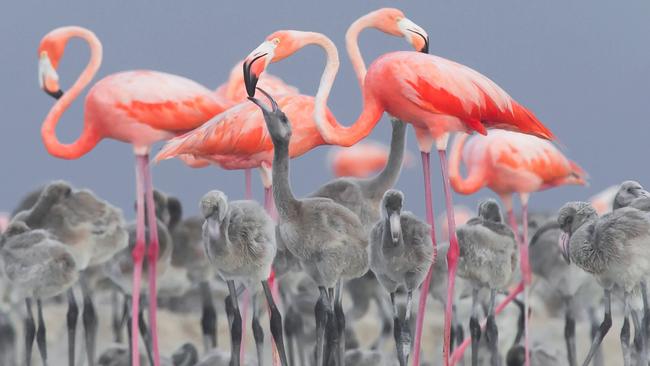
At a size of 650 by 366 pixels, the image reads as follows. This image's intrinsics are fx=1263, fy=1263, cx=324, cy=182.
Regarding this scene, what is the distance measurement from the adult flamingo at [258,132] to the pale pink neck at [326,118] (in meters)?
0.04

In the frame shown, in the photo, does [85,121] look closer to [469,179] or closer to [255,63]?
[255,63]

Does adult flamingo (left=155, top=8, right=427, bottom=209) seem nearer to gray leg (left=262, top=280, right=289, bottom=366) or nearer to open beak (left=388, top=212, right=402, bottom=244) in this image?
gray leg (left=262, top=280, right=289, bottom=366)

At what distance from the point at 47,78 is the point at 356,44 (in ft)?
6.25

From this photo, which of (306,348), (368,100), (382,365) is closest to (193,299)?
(306,348)

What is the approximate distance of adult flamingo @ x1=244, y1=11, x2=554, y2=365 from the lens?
6070mm

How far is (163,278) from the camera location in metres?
8.02

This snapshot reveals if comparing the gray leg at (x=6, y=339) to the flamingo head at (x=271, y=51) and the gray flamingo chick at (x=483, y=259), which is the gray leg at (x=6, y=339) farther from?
the gray flamingo chick at (x=483, y=259)

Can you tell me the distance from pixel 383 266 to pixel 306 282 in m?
2.48

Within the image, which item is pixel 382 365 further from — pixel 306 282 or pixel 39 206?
pixel 39 206

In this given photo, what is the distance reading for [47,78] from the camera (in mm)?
7465

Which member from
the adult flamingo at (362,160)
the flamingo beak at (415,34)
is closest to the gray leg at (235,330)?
the flamingo beak at (415,34)

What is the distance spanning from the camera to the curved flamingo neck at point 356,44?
6.85m

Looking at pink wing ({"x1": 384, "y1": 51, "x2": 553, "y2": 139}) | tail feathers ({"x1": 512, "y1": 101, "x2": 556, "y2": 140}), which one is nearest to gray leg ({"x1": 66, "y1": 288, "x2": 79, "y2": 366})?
pink wing ({"x1": 384, "y1": 51, "x2": 553, "y2": 139})

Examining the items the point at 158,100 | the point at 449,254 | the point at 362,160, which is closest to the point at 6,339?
the point at 158,100
